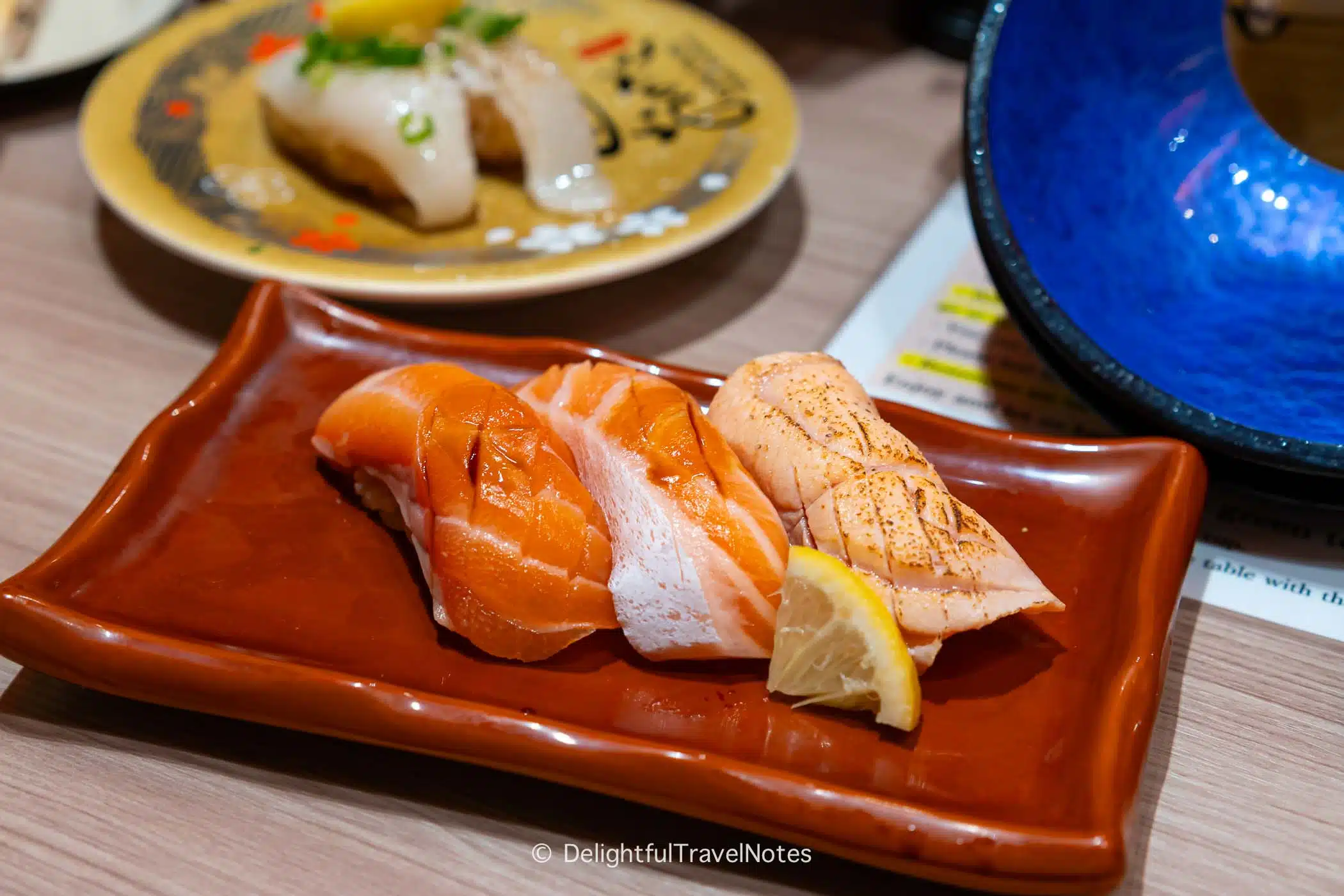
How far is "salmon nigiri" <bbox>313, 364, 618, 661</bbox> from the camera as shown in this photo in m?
1.19

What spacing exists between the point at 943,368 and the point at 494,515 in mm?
921

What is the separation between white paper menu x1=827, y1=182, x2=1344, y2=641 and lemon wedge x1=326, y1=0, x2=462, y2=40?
3.53 feet

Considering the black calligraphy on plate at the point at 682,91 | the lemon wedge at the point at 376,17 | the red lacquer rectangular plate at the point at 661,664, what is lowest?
the red lacquer rectangular plate at the point at 661,664

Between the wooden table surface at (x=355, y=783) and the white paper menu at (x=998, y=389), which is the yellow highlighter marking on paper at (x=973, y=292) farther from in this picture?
the wooden table surface at (x=355, y=783)

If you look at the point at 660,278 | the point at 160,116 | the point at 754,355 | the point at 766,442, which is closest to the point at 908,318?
the point at 754,355

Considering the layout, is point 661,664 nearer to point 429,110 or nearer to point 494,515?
point 494,515

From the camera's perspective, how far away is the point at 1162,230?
1765 millimetres

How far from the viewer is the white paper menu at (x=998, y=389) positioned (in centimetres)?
146

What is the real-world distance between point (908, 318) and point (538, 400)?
81 centimetres

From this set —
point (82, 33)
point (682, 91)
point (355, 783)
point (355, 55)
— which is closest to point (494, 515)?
point (355, 783)

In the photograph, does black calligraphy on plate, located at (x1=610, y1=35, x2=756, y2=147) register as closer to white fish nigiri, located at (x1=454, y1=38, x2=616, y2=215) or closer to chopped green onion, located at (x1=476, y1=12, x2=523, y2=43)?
white fish nigiri, located at (x1=454, y1=38, x2=616, y2=215)

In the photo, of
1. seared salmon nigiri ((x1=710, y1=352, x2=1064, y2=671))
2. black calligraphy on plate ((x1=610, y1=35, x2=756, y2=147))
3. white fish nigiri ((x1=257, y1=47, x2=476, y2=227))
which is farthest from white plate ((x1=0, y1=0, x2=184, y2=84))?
seared salmon nigiri ((x1=710, y1=352, x2=1064, y2=671))

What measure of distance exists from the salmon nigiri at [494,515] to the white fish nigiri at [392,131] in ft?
2.54

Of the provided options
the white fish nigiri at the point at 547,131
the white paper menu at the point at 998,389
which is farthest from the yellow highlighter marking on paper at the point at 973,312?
the white fish nigiri at the point at 547,131
